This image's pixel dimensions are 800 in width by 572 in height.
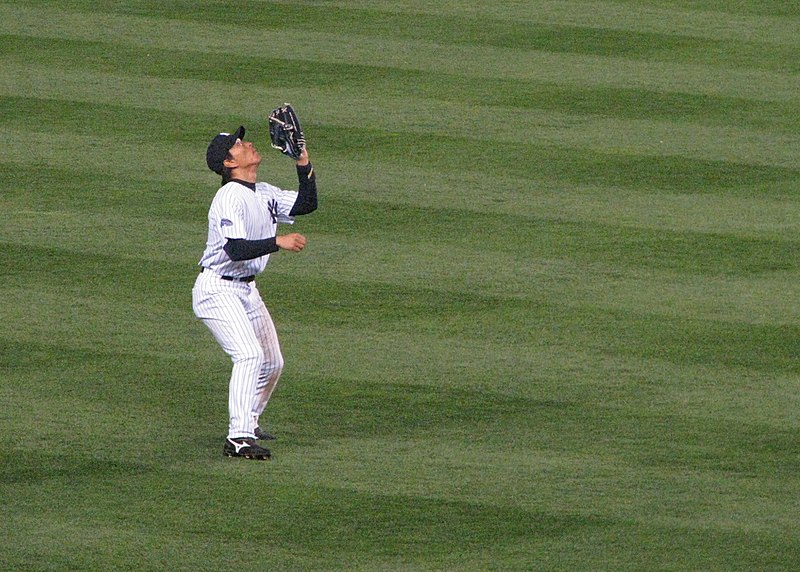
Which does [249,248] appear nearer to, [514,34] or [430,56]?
[430,56]

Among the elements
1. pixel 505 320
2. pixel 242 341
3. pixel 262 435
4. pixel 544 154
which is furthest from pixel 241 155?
pixel 544 154

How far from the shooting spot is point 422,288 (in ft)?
30.9

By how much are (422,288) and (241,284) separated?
2.19 m

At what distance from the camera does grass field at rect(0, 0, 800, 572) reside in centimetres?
661

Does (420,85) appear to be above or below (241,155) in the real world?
above

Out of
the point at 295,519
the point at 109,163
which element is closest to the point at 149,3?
the point at 109,163

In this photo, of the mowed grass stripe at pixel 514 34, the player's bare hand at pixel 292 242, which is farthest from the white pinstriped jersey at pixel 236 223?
the mowed grass stripe at pixel 514 34

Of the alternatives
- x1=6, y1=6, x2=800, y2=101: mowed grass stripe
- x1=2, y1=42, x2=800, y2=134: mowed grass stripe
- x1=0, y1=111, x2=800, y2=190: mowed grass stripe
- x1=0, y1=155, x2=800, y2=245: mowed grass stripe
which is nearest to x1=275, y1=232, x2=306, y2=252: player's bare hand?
x1=0, y1=155, x2=800, y2=245: mowed grass stripe

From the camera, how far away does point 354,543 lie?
250 inches

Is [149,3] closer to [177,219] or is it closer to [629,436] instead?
[177,219]

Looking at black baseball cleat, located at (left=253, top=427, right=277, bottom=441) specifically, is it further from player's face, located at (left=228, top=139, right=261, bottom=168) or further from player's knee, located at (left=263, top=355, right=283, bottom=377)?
player's face, located at (left=228, top=139, right=261, bottom=168)

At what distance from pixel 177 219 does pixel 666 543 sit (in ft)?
17.1

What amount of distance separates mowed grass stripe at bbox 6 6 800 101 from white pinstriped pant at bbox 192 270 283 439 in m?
6.01

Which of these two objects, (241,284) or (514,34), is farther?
(514,34)
